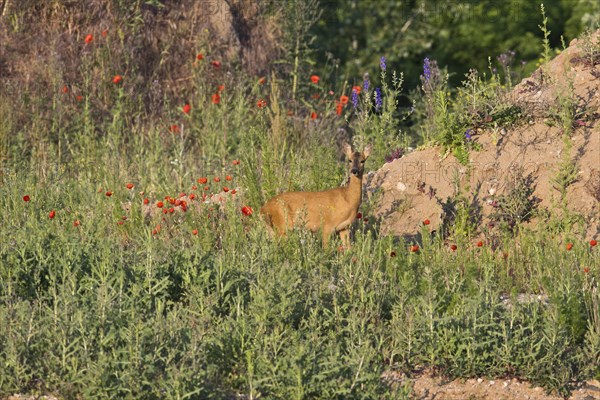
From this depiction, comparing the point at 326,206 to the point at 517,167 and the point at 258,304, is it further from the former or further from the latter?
the point at 258,304

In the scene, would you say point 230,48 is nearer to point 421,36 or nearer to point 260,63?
point 260,63

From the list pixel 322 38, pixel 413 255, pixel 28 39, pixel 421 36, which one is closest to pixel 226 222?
pixel 413 255

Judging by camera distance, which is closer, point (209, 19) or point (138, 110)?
point (138, 110)

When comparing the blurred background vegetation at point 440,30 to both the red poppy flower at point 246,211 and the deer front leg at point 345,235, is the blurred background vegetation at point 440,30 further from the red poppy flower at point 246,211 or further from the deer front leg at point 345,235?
the red poppy flower at point 246,211

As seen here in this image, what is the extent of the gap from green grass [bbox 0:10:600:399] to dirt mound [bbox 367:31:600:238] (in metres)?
Result: 0.45

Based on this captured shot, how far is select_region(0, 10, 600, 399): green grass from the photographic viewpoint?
611 centimetres

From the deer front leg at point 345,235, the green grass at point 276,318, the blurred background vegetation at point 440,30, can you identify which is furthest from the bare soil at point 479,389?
the blurred background vegetation at point 440,30

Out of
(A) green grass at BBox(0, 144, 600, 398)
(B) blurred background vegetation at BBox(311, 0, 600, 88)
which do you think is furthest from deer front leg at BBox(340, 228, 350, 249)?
(B) blurred background vegetation at BBox(311, 0, 600, 88)

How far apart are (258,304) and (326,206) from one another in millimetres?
2957

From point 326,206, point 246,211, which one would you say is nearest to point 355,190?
point 326,206

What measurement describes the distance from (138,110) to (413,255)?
6.85 m

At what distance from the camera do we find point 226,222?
9711 millimetres

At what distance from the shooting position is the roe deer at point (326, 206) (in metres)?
9.50

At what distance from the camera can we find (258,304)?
264 inches
